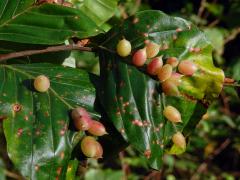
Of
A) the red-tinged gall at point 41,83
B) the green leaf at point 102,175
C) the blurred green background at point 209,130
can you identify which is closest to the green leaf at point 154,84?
the red-tinged gall at point 41,83

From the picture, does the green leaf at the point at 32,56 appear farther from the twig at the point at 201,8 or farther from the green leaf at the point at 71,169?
the twig at the point at 201,8

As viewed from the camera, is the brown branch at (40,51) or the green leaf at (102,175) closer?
the brown branch at (40,51)

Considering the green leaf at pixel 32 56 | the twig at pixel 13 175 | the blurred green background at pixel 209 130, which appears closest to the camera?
the green leaf at pixel 32 56

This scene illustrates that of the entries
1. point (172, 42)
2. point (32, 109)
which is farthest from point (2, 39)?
point (172, 42)

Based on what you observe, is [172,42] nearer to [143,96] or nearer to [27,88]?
[143,96]

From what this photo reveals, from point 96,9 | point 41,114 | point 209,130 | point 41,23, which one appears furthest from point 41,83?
point 209,130

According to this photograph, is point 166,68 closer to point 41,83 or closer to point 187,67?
point 187,67

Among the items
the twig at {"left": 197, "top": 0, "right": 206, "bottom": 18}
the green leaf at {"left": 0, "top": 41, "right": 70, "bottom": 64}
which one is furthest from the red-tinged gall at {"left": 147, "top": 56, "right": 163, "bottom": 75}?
the twig at {"left": 197, "top": 0, "right": 206, "bottom": 18}
